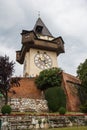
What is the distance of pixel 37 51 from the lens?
56031mm

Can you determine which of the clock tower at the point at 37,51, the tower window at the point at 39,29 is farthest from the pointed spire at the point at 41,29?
the clock tower at the point at 37,51

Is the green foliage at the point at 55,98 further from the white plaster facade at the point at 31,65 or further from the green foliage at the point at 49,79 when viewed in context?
the white plaster facade at the point at 31,65

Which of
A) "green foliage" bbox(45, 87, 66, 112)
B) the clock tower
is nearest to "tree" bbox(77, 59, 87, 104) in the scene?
"green foliage" bbox(45, 87, 66, 112)

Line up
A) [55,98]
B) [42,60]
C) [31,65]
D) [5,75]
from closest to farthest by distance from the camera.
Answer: [5,75]
[55,98]
[31,65]
[42,60]

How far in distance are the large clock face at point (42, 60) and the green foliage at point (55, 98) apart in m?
18.0

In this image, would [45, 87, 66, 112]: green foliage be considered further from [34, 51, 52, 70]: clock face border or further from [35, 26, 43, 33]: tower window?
[35, 26, 43, 33]: tower window

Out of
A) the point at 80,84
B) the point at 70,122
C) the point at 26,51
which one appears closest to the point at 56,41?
the point at 26,51

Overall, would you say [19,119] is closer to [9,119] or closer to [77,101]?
[9,119]

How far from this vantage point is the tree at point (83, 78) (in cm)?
3956

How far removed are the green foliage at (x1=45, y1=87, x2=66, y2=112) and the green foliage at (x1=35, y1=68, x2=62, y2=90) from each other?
9.44ft

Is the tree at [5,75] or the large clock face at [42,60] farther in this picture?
the large clock face at [42,60]

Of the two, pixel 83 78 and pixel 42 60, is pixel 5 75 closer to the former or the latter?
pixel 83 78

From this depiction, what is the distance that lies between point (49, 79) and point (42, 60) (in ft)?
50.9

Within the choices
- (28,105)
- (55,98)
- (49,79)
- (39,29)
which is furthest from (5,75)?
(39,29)
